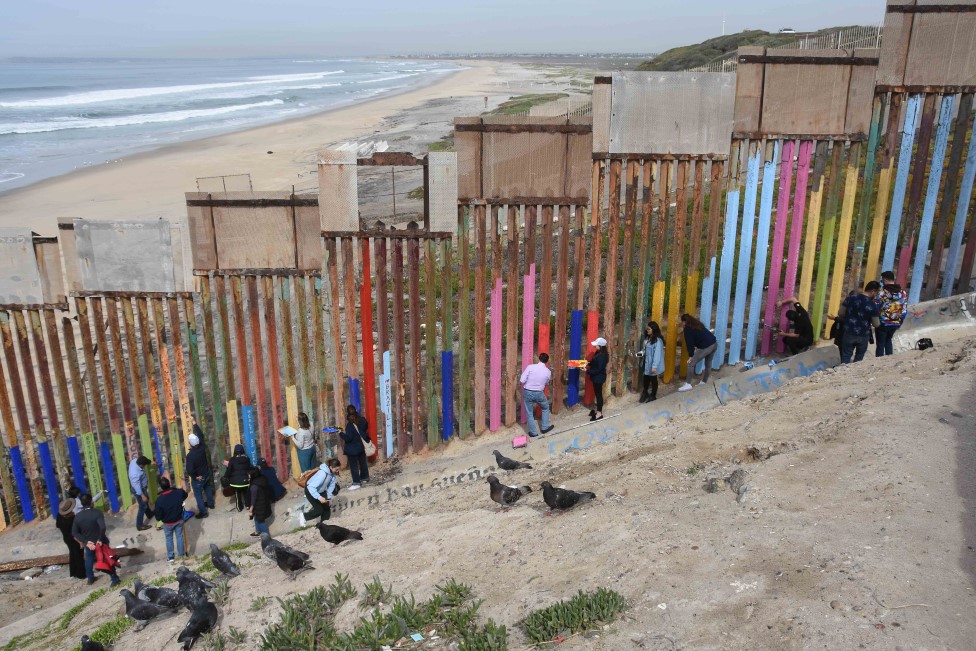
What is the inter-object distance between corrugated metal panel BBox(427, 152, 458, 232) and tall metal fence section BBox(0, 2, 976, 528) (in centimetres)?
2

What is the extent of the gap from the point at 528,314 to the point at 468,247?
3.97 ft

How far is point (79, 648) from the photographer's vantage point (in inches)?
263

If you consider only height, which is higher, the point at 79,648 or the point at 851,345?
the point at 851,345

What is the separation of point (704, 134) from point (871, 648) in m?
6.69

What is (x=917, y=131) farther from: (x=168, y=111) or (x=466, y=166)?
(x=168, y=111)

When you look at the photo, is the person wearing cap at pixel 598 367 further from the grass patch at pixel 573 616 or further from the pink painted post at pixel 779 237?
the grass patch at pixel 573 616

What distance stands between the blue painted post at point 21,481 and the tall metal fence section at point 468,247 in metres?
0.03

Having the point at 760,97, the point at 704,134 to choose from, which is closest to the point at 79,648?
the point at 704,134

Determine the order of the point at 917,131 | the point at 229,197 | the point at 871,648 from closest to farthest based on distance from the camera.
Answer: the point at 871,648
the point at 229,197
the point at 917,131

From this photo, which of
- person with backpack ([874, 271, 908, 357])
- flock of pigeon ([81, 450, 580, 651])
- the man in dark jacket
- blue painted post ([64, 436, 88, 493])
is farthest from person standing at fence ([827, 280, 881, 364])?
blue painted post ([64, 436, 88, 493])

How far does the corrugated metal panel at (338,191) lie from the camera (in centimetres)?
944

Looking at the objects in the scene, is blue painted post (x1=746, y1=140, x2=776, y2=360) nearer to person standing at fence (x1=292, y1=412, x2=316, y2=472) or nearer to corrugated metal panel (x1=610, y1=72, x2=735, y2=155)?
corrugated metal panel (x1=610, y1=72, x2=735, y2=155)

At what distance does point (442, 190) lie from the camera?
9625mm

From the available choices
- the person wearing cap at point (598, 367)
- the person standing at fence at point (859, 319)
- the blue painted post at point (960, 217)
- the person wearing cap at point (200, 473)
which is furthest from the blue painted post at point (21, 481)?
the blue painted post at point (960, 217)
